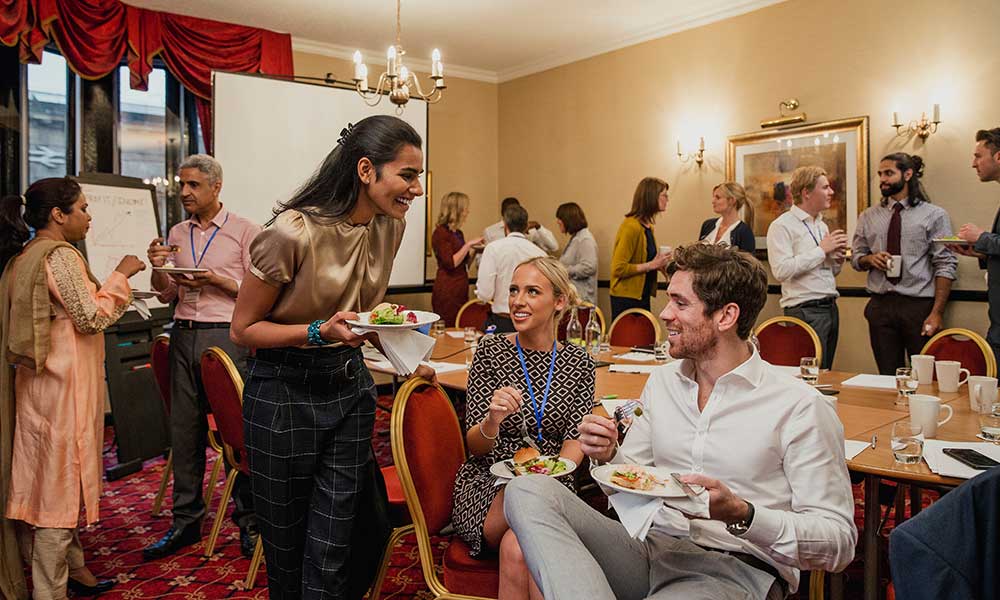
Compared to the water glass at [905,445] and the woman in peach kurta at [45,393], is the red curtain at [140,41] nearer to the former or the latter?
the woman in peach kurta at [45,393]

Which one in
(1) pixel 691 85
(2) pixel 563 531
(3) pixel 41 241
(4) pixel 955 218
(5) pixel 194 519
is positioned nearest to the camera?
(2) pixel 563 531

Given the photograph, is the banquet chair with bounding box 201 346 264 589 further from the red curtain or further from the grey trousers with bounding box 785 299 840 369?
the red curtain

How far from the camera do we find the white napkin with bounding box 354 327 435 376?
6.20ft

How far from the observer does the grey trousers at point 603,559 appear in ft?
4.80

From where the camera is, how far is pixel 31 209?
281 centimetres

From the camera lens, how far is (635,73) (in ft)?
22.7

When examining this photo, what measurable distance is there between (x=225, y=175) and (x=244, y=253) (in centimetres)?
275

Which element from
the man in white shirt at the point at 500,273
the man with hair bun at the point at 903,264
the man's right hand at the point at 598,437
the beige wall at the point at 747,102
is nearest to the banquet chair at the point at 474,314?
the man in white shirt at the point at 500,273

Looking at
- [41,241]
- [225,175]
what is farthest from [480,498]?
[225,175]

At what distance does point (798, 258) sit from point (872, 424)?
2279 millimetres

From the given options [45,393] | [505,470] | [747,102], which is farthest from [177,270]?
[747,102]

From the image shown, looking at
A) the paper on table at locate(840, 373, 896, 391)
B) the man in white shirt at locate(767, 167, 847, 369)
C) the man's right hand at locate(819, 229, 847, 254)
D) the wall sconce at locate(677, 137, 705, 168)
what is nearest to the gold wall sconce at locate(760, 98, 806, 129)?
the wall sconce at locate(677, 137, 705, 168)

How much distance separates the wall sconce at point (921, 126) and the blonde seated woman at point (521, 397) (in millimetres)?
3630

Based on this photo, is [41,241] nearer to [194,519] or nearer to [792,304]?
[194,519]
